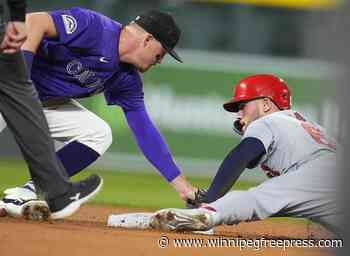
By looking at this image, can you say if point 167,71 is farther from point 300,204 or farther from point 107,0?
point 300,204

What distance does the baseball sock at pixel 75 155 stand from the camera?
4109mm

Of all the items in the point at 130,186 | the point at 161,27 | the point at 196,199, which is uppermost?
the point at 161,27

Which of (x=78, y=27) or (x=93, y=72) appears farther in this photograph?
(x=93, y=72)

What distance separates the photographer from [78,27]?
12.6ft

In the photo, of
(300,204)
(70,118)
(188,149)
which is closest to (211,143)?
(188,149)

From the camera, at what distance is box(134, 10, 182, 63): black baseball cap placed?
395 centimetres

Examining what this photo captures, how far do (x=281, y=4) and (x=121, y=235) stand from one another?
8.03m

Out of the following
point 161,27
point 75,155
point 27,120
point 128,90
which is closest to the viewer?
point 27,120

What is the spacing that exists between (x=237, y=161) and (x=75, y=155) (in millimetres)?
1184

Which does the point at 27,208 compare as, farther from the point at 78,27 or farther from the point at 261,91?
the point at 261,91

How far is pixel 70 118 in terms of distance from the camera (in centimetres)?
415

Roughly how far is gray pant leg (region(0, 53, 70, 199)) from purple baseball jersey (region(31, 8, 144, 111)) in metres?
0.82

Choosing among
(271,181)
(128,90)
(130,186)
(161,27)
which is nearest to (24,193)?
(128,90)

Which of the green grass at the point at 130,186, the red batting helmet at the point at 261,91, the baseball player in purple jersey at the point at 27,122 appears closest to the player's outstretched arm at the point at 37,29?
the baseball player in purple jersey at the point at 27,122
